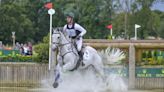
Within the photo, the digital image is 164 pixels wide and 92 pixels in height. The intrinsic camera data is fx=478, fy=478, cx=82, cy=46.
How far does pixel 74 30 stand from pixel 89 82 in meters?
2.16

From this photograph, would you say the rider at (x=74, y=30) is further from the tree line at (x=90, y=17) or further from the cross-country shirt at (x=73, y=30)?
the tree line at (x=90, y=17)

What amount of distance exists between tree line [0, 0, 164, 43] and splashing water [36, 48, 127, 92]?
33.5 meters

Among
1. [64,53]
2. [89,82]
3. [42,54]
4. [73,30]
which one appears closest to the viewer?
[64,53]

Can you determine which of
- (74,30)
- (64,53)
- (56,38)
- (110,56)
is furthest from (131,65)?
(56,38)

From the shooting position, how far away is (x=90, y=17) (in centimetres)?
7625

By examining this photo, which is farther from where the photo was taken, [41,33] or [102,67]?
[41,33]

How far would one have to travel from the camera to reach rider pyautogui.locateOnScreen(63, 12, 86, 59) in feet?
47.5

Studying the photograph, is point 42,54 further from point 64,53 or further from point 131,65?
point 64,53

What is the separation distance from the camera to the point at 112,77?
1725 centimetres

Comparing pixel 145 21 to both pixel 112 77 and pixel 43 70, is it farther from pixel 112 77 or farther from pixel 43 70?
pixel 112 77

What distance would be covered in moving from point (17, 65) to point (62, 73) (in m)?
7.35

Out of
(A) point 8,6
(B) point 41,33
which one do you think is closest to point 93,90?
(A) point 8,6

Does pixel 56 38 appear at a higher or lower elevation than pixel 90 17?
lower

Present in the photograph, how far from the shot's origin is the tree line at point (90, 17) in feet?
174
